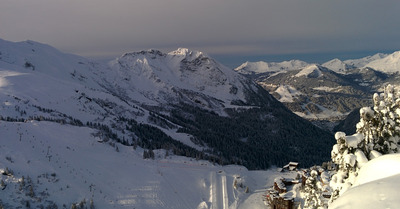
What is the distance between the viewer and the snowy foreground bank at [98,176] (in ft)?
125

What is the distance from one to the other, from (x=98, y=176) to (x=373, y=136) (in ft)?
143

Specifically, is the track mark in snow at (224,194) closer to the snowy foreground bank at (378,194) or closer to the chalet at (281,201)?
the chalet at (281,201)

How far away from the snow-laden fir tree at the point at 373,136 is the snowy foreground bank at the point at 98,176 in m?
35.2

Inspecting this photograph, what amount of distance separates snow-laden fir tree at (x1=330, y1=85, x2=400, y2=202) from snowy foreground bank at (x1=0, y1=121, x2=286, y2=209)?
3519 centimetres

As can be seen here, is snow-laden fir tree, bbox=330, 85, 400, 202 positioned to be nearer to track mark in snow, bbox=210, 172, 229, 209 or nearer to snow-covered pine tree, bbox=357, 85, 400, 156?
snow-covered pine tree, bbox=357, 85, 400, 156

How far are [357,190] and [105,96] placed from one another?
155 metres

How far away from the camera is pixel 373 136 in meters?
14.6

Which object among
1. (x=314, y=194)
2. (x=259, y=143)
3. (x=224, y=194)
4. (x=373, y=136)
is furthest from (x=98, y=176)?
(x=259, y=143)

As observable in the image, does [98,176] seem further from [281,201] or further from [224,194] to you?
[281,201]

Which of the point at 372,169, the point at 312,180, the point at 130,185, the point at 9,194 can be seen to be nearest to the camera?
the point at 372,169

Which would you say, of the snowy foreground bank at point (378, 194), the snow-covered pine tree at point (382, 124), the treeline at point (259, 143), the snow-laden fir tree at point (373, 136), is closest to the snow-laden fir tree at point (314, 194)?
the snow-laden fir tree at point (373, 136)

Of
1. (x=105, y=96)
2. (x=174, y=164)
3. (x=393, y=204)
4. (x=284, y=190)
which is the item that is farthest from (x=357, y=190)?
(x=105, y=96)

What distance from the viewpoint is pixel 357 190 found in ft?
25.0

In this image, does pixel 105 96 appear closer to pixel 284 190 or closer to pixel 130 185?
pixel 130 185
